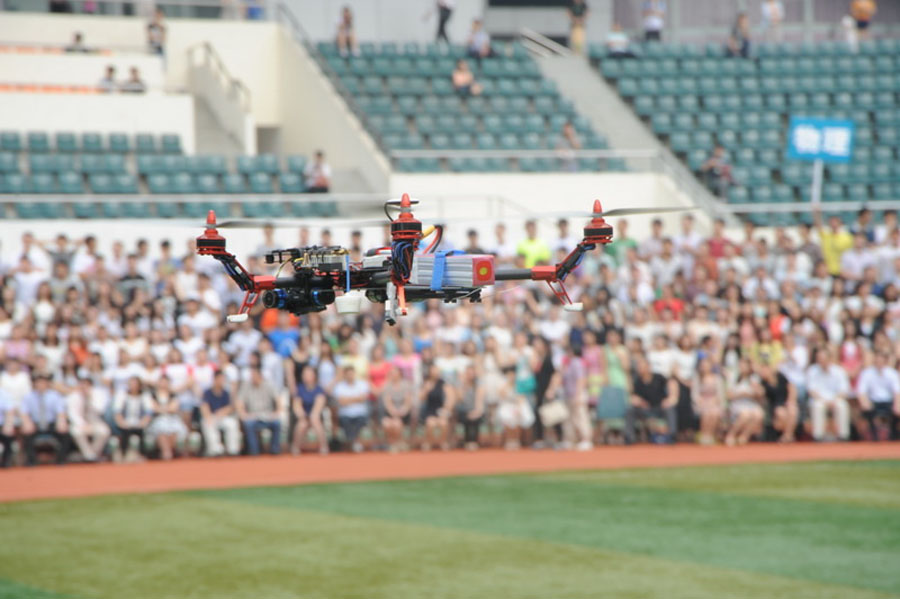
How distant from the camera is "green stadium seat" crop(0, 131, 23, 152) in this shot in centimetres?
2350

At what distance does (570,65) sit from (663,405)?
12982 millimetres

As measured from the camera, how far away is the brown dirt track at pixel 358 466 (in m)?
16.9

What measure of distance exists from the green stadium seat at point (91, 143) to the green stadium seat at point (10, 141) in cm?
121

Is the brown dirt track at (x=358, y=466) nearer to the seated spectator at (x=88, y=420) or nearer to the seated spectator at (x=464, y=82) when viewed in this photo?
the seated spectator at (x=88, y=420)

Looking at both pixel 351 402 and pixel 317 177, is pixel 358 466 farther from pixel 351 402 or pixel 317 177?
pixel 317 177

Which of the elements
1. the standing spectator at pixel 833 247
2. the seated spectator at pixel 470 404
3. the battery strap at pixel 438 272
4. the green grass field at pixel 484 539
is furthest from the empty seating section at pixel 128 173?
the battery strap at pixel 438 272

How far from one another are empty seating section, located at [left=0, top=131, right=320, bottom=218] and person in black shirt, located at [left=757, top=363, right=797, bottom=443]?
8195mm

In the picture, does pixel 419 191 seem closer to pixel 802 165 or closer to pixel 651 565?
pixel 802 165

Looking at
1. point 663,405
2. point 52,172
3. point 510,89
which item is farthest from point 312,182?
point 510,89

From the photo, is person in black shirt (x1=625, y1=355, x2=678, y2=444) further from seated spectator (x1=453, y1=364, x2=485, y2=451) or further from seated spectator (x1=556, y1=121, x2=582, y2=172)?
seated spectator (x1=556, y1=121, x2=582, y2=172)

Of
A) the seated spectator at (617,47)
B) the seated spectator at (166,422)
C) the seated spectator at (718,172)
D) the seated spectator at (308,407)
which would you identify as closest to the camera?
the seated spectator at (166,422)

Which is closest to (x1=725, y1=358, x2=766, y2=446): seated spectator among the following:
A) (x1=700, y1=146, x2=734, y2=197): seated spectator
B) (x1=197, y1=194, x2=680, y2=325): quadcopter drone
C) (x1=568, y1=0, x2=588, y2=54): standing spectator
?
(x1=700, y1=146, x2=734, y2=197): seated spectator

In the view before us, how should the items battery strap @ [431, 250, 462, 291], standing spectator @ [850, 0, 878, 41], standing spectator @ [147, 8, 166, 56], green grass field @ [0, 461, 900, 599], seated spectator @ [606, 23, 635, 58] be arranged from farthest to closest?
standing spectator @ [850, 0, 878, 41] < seated spectator @ [606, 23, 635, 58] < standing spectator @ [147, 8, 166, 56] < green grass field @ [0, 461, 900, 599] < battery strap @ [431, 250, 462, 291]

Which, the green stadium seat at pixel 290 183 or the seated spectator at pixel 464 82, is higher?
the seated spectator at pixel 464 82
